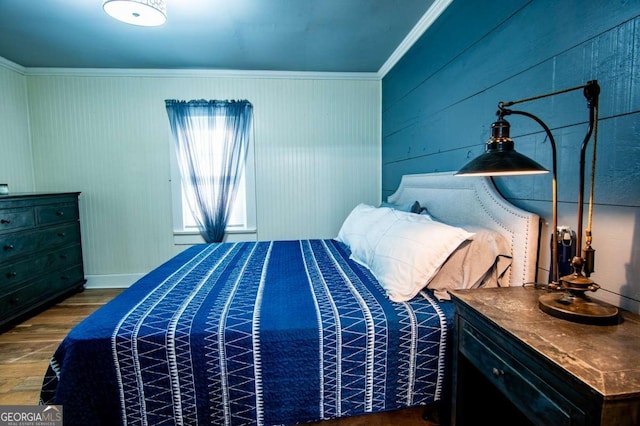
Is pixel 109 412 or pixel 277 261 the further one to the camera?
pixel 277 261

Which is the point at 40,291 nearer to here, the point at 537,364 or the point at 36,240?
the point at 36,240

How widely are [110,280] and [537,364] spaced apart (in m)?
4.03

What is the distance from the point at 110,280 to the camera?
3402 millimetres

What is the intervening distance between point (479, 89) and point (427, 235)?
0.97 meters

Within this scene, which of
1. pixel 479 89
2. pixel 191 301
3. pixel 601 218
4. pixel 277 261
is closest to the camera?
pixel 601 218

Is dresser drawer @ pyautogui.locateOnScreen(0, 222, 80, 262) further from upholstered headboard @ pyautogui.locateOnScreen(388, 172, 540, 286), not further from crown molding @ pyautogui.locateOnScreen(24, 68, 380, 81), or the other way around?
upholstered headboard @ pyautogui.locateOnScreen(388, 172, 540, 286)

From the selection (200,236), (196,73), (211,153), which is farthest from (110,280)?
(196,73)

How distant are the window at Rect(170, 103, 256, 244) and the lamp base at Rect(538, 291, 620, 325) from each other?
2.99 m

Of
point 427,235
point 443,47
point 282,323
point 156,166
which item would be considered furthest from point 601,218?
point 156,166

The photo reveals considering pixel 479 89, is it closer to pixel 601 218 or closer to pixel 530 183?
pixel 530 183

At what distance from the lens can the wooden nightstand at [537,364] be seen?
1.91ft

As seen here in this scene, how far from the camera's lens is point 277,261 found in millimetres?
2041

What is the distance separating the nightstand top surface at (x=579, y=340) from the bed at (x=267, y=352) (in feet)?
1.02

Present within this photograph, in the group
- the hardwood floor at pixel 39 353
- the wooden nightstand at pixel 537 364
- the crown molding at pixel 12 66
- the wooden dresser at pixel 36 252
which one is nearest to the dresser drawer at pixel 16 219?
the wooden dresser at pixel 36 252
